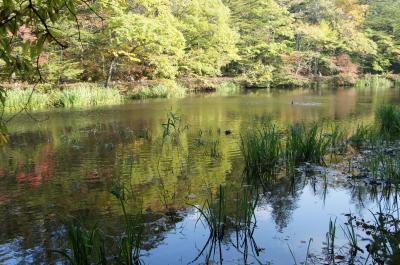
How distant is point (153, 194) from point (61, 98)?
566 inches

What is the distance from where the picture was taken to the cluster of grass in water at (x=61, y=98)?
17312mm

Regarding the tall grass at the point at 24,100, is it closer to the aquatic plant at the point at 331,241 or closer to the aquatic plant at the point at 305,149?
the aquatic plant at the point at 305,149

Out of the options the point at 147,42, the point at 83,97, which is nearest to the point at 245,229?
the point at 83,97

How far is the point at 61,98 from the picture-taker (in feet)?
62.4

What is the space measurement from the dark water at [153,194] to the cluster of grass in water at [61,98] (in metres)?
6.21

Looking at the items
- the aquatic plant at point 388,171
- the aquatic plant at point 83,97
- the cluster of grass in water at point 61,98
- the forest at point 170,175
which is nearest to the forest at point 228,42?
the forest at point 170,175

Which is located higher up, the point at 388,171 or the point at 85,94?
the point at 85,94

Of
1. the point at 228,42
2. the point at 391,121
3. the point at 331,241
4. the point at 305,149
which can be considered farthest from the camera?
the point at 228,42

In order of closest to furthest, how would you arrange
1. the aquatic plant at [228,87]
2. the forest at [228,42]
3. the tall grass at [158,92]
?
the forest at [228,42] < the tall grass at [158,92] < the aquatic plant at [228,87]

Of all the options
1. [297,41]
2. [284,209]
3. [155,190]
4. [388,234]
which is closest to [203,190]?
[155,190]

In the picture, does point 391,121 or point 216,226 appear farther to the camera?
point 391,121

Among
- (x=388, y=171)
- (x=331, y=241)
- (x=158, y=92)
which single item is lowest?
(x=331, y=241)

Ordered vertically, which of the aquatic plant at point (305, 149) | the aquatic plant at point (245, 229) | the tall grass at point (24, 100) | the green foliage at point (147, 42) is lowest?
the aquatic plant at point (245, 229)

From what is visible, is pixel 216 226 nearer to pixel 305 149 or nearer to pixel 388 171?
pixel 388 171
